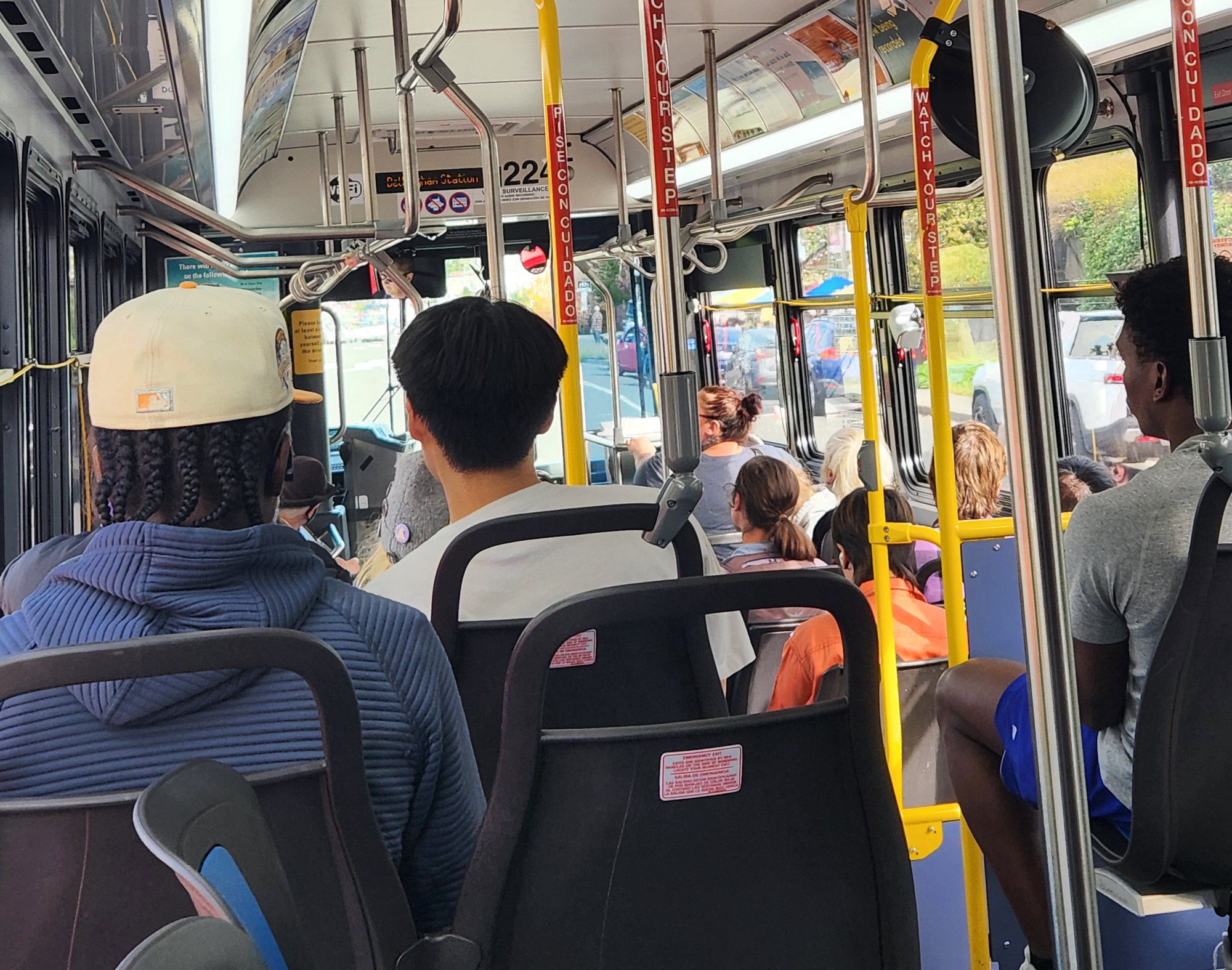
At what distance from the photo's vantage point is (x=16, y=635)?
98cm

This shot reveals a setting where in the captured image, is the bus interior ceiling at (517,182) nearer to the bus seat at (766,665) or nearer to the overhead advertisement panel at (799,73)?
the overhead advertisement panel at (799,73)

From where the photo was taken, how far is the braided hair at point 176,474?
112 cm

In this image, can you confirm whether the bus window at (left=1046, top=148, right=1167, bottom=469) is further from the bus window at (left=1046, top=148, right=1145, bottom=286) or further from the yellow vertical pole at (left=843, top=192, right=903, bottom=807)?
the yellow vertical pole at (left=843, top=192, right=903, bottom=807)

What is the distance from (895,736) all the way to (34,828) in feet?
6.04

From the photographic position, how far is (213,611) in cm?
98

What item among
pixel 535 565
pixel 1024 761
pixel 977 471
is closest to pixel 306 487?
pixel 977 471

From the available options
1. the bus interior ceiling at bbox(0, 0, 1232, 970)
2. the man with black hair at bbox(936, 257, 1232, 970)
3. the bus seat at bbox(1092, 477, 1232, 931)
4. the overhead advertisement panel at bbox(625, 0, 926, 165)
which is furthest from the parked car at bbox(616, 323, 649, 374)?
the bus seat at bbox(1092, 477, 1232, 931)

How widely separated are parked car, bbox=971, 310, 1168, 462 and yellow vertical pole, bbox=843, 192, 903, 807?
1.88m

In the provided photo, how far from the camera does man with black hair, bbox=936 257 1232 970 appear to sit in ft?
5.51

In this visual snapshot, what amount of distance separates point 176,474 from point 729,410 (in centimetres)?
413

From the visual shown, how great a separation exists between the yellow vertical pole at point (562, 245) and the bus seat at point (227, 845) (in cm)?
144

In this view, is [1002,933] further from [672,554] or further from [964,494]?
[964,494]

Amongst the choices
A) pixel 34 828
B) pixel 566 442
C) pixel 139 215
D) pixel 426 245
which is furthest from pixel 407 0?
pixel 34 828

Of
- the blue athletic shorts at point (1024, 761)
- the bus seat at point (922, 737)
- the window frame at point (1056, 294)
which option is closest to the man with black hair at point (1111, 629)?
the blue athletic shorts at point (1024, 761)
